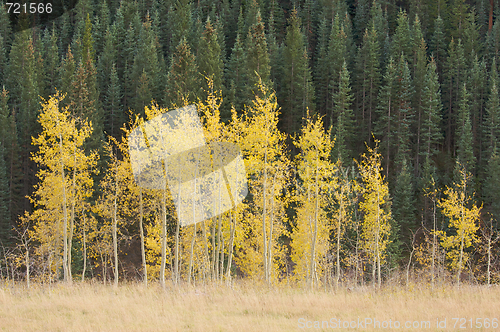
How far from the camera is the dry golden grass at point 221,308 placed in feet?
39.6

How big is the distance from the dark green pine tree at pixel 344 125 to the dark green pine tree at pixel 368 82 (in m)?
4.55

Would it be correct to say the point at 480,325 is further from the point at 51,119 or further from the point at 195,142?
the point at 51,119

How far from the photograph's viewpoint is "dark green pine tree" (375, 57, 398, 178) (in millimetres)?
56406

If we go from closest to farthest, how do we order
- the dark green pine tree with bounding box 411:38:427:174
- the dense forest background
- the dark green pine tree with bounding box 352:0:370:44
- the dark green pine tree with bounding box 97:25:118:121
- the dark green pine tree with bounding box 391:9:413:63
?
the dense forest background
the dark green pine tree with bounding box 411:38:427:174
the dark green pine tree with bounding box 97:25:118:121
the dark green pine tree with bounding box 391:9:413:63
the dark green pine tree with bounding box 352:0:370:44

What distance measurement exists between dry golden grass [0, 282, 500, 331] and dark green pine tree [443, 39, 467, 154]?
182 ft

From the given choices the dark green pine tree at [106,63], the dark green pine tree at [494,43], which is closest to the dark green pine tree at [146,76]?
the dark green pine tree at [106,63]

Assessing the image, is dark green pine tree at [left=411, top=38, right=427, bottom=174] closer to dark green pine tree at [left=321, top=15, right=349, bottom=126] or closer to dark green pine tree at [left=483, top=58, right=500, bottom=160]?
dark green pine tree at [left=483, top=58, right=500, bottom=160]

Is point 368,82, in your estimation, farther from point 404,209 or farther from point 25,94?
point 25,94

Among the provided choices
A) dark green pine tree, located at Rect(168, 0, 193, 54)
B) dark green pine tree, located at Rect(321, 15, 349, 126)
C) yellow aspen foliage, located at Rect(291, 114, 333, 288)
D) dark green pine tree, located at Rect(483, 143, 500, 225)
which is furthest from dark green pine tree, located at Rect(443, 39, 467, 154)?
yellow aspen foliage, located at Rect(291, 114, 333, 288)

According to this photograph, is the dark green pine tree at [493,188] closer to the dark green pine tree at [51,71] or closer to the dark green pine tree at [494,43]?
the dark green pine tree at [494,43]

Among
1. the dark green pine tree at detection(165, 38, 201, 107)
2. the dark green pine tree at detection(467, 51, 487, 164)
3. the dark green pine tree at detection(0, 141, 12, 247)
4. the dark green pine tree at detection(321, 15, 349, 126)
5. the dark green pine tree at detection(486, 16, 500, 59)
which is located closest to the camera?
the dark green pine tree at detection(0, 141, 12, 247)

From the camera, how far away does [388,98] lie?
58.8m

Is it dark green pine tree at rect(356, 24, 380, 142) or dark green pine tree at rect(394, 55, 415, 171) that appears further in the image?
dark green pine tree at rect(356, 24, 380, 142)

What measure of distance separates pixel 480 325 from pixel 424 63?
58208mm
